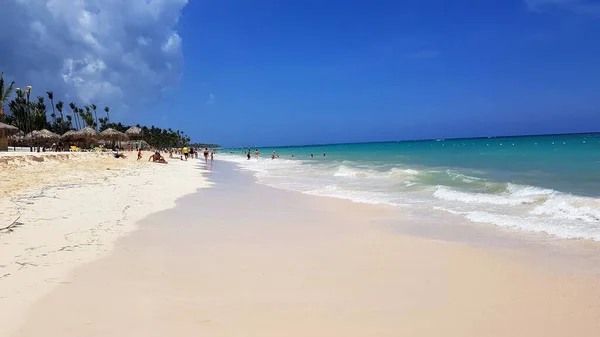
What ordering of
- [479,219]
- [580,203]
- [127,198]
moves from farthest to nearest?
[127,198] < [580,203] < [479,219]

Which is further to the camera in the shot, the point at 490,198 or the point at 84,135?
the point at 84,135

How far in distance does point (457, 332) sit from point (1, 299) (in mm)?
4288

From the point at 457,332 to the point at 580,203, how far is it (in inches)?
331

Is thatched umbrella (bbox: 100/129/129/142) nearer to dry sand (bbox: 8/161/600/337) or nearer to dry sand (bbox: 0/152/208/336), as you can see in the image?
dry sand (bbox: 0/152/208/336)

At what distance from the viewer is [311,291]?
4.44m

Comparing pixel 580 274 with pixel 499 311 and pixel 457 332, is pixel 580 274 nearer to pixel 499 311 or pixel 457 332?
pixel 499 311

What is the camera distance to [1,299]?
3916 mm

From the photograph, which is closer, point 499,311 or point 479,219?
point 499,311

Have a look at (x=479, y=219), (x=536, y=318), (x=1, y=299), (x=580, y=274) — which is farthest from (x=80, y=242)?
(x=479, y=219)

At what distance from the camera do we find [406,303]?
13.4 feet

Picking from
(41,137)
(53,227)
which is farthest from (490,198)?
(41,137)

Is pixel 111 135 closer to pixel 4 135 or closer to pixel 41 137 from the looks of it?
pixel 41 137

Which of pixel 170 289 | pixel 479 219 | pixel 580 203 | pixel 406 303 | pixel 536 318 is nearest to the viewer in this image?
pixel 536 318

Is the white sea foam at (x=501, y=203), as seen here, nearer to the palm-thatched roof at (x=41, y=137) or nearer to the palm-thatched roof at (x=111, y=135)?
the palm-thatched roof at (x=41, y=137)
